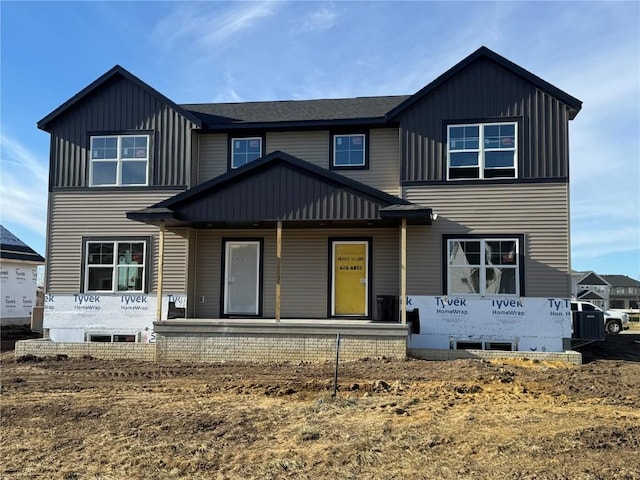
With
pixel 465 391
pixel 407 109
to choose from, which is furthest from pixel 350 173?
pixel 465 391

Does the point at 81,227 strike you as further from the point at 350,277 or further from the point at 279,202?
the point at 350,277

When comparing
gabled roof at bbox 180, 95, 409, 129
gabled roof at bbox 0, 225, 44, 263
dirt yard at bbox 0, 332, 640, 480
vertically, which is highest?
gabled roof at bbox 180, 95, 409, 129

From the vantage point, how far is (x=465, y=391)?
9.23 m

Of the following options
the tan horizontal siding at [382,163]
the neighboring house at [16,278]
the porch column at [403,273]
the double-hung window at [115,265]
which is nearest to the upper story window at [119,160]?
the double-hung window at [115,265]

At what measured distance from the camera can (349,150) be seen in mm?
→ 14781

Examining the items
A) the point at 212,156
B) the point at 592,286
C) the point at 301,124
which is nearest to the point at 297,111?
the point at 301,124

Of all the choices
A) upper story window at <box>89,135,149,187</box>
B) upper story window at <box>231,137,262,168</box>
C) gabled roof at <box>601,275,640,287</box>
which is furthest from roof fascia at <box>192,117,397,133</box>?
gabled roof at <box>601,275,640,287</box>

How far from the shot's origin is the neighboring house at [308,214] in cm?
1278

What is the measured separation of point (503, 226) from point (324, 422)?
8.05 meters

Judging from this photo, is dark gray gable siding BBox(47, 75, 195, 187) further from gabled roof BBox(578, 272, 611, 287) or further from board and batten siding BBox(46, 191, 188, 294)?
gabled roof BBox(578, 272, 611, 287)

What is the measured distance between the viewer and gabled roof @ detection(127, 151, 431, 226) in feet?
41.0

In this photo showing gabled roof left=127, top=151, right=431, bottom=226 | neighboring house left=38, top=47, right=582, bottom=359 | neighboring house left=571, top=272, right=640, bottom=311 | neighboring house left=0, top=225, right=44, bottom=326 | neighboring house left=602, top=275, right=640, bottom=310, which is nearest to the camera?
gabled roof left=127, top=151, right=431, bottom=226

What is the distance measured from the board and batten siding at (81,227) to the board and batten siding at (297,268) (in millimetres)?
1027

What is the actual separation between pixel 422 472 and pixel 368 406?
264 centimetres
